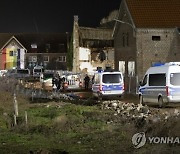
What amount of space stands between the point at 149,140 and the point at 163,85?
12.7 meters

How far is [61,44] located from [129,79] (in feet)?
199

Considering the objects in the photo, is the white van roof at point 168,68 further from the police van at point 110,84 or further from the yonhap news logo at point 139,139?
the yonhap news logo at point 139,139

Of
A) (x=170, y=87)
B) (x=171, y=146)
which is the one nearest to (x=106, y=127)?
(x=171, y=146)

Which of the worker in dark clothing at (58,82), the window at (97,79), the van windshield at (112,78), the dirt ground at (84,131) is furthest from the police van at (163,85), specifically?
the worker in dark clothing at (58,82)

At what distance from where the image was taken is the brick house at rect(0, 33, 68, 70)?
11081cm

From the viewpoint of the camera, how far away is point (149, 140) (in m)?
14.5

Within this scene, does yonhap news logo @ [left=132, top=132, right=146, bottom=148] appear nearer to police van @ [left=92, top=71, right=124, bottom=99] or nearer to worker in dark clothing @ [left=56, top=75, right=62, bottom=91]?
police van @ [left=92, top=71, right=124, bottom=99]

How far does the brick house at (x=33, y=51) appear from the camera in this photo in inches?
4363

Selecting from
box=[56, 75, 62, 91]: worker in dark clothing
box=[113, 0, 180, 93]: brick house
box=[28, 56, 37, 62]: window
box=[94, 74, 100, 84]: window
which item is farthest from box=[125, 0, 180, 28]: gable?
box=[28, 56, 37, 62]: window

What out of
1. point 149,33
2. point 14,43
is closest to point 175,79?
point 149,33

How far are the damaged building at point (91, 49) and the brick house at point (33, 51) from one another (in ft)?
74.7

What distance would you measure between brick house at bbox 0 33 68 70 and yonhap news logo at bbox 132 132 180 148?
94.3 metres

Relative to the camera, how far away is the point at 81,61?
8269cm

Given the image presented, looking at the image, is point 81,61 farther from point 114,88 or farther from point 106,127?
point 106,127
